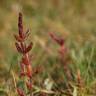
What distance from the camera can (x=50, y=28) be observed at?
4.65 m

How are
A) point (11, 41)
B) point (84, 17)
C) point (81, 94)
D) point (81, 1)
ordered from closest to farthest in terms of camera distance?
point (81, 94)
point (11, 41)
point (84, 17)
point (81, 1)

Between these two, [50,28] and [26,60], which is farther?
[50,28]

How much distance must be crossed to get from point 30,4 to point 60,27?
40.9 inches

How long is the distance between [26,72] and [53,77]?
94 centimetres

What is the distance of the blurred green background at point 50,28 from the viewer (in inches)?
127

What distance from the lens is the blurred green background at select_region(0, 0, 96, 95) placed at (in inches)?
127

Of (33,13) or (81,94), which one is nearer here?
(81,94)

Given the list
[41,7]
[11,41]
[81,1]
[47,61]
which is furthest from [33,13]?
[47,61]

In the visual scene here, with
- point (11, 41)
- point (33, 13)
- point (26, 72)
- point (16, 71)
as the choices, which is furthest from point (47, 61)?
point (33, 13)

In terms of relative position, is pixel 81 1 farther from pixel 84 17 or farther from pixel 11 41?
pixel 11 41

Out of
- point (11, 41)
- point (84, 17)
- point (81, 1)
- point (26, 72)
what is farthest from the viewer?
point (81, 1)

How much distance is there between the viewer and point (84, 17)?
4.73 metres

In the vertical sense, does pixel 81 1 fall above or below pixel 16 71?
above

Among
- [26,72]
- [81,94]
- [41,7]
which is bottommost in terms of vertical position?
[81,94]
